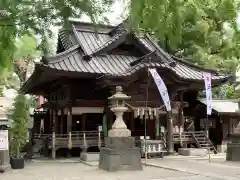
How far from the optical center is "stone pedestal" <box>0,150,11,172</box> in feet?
41.0

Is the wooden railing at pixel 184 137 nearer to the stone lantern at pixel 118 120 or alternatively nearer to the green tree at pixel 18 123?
the stone lantern at pixel 118 120

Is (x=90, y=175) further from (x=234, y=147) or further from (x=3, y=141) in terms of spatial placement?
(x=234, y=147)

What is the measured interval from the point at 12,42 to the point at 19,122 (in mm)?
10056

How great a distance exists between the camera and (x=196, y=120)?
24.9 meters

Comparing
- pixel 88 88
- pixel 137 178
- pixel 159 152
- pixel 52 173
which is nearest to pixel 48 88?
pixel 88 88

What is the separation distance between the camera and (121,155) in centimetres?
1224

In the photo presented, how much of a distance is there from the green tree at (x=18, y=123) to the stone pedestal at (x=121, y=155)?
3494 millimetres

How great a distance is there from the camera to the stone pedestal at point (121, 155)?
39.8 ft

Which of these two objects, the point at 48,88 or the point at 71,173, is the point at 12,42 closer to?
the point at 71,173

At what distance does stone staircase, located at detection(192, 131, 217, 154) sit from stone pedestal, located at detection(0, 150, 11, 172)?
34.6 ft

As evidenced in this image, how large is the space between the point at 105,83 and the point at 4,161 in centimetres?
654

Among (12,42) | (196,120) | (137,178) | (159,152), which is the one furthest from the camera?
(196,120)

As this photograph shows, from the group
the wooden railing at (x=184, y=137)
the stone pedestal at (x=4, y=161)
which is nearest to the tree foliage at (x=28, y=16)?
the stone pedestal at (x=4, y=161)

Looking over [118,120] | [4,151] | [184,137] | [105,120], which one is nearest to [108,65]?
[105,120]
